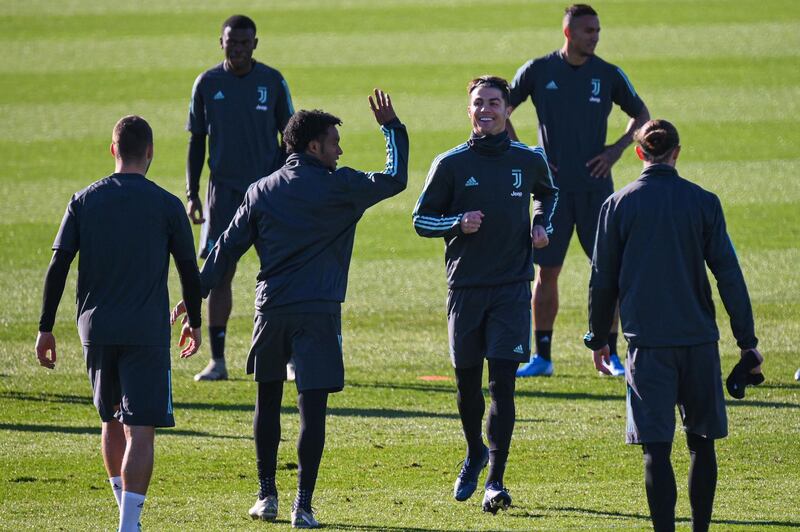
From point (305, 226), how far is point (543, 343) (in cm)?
397

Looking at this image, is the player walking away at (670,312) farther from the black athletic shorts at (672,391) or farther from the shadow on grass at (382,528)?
the shadow on grass at (382,528)

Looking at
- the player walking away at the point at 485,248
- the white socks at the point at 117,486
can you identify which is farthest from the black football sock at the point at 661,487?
the white socks at the point at 117,486

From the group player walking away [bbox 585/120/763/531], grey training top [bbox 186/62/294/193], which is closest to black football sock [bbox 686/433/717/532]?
player walking away [bbox 585/120/763/531]

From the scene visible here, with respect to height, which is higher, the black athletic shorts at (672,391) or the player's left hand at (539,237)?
the player's left hand at (539,237)

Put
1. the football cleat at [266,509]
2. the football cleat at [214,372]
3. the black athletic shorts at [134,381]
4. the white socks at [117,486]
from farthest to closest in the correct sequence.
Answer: the football cleat at [214,372] < the football cleat at [266,509] < the white socks at [117,486] < the black athletic shorts at [134,381]

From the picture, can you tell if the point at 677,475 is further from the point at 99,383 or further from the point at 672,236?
the point at 99,383

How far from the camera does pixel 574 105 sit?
1034 cm

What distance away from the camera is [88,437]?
851cm

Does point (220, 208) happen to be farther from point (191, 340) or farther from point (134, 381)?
point (134, 381)

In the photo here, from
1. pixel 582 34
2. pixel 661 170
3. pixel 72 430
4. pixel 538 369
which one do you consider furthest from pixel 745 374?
pixel 582 34

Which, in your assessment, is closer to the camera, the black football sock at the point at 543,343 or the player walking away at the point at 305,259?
the player walking away at the point at 305,259

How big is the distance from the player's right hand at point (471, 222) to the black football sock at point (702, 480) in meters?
1.49

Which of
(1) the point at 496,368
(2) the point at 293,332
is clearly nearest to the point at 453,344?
(1) the point at 496,368

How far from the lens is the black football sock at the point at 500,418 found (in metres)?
6.93
